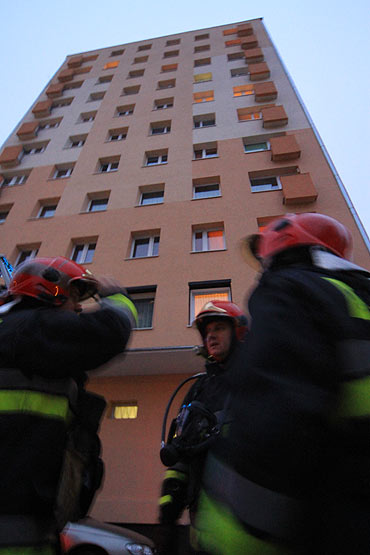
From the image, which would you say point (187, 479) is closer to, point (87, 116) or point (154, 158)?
point (154, 158)

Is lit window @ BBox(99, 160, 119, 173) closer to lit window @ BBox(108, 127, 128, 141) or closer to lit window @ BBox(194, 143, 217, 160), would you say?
lit window @ BBox(108, 127, 128, 141)

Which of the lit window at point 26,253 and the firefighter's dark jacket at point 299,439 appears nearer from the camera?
the firefighter's dark jacket at point 299,439

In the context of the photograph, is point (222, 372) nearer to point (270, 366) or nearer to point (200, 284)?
point (270, 366)

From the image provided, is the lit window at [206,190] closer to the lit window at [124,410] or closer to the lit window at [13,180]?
the lit window at [124,410]

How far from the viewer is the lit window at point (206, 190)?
39.5ft

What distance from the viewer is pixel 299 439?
0.71 metres

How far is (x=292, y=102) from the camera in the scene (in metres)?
14.5

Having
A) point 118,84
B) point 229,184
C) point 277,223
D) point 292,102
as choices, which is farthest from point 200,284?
point 118,84

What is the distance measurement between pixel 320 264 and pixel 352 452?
2.23ft

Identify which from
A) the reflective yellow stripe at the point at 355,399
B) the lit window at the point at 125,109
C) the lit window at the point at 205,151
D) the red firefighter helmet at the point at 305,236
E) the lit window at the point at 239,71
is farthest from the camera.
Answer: the lit window at the point at 239,71

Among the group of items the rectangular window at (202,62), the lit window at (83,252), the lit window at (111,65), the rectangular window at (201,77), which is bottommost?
the lit window at (83,252)

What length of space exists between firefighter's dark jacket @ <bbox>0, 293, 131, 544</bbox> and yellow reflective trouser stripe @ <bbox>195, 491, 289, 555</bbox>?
0.89 meters

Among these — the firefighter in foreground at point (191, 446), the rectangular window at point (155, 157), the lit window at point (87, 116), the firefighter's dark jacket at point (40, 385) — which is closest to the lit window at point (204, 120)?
the rectangular window at point (155, 157)

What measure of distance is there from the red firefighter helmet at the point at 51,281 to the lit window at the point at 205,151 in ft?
42.1
